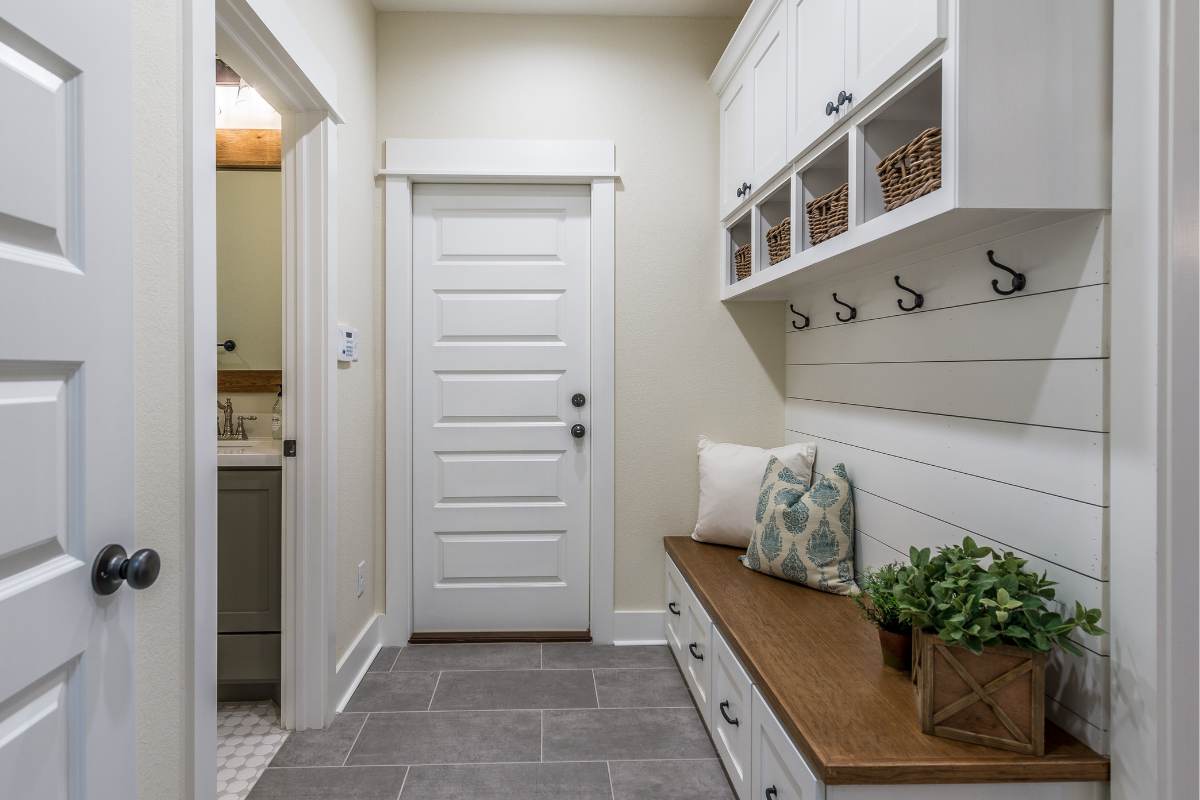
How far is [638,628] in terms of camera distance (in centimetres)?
289

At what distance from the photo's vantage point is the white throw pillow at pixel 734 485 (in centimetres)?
252

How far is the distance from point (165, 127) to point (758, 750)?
1799mm

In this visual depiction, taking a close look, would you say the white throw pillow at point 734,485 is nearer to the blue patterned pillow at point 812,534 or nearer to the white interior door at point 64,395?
the blue patterned pillow at point 812,534

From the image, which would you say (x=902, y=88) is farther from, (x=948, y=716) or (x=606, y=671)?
(x=606, y=671)

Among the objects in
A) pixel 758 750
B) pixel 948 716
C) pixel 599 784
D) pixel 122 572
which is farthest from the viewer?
pixel 599 784

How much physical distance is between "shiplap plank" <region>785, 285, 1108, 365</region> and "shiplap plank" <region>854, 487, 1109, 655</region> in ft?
1.38

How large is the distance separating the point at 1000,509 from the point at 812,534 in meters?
0.70

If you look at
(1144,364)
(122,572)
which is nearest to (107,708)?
(122,572)

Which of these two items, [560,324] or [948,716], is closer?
[948,716]

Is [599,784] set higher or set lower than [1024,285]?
lower

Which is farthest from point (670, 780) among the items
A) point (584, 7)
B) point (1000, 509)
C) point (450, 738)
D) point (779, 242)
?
point (584, 7)

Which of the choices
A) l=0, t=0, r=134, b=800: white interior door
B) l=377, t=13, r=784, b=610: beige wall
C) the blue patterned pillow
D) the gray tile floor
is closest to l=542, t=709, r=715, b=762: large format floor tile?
the gray tile floor

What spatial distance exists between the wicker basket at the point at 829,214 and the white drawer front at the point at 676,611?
1.31m

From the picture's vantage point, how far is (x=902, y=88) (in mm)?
1414
